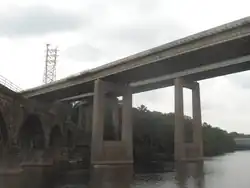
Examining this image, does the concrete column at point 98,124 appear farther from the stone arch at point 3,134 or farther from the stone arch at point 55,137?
the stone arch at point 3,134

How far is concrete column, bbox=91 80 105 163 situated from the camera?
71.1m

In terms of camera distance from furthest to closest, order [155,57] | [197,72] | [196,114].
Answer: [196,114] → [197,72] → [155,57]

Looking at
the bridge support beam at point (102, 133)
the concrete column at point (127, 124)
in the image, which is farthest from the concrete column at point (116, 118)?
the concrete column at point (127, 124)

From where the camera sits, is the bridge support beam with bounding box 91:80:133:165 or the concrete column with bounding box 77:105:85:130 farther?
the concrete column with bounding box 77:105:85:130

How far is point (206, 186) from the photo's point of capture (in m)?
37.4

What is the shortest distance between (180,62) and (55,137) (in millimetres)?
30108

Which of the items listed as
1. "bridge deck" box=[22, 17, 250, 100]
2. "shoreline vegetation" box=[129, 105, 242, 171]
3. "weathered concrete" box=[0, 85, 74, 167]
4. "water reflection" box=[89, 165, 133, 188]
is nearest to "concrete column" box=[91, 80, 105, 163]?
"bridge deck" box=[22, 17, 250, 100]

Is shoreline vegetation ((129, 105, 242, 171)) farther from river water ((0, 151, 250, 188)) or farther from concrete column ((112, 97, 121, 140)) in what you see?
river water ((0, 151, 250, 188))

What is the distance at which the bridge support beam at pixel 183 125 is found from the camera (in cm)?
9012

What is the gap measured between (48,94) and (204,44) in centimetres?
4414

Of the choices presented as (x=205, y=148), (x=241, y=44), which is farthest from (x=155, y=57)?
(x=205, y=148)

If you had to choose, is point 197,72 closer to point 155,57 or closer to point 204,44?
point 155,57

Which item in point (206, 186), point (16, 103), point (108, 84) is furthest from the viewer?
point (108, 84)

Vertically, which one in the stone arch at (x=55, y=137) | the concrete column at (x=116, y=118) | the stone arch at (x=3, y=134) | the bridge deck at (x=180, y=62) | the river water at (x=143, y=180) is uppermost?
the bridge deck at (x=180, y=62)
